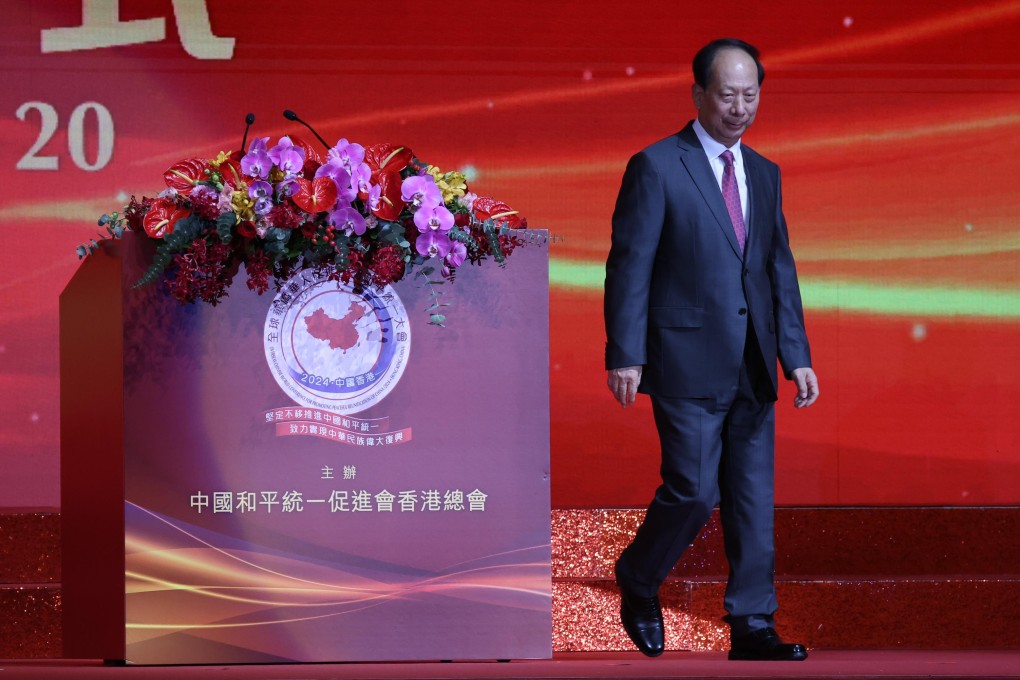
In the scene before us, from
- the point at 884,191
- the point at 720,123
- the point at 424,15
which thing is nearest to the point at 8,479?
the point at 424,15

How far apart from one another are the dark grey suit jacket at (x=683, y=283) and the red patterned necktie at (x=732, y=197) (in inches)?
0.9

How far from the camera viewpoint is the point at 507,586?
7.66 ft

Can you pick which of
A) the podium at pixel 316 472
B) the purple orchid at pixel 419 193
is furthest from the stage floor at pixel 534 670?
the purple orchid at pixel 419 193

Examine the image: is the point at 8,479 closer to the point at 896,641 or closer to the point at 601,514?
the point at 601,514

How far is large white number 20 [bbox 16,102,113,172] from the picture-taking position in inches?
161

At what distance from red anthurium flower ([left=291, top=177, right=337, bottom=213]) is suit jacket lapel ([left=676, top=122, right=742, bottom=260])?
83 cm

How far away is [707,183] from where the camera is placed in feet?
9.05

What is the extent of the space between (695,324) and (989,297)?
6.09 ft

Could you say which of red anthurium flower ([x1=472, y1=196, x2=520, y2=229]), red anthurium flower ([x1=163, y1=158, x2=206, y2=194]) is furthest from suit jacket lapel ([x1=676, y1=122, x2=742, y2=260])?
red anthurium flower ([x1=163, y1=158, x2=206, y2=194])

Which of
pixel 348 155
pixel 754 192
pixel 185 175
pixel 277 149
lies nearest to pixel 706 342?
pixel 754 192

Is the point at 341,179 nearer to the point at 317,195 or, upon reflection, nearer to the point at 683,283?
the point at 317,195

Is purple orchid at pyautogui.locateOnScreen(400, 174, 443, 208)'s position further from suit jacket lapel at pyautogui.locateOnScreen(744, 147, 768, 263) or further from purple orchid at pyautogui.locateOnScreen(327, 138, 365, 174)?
suit jacket lapel at pyautogui.locateOnScreen(744, 147, 768, 263)

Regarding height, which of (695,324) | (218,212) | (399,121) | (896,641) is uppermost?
(399,121)

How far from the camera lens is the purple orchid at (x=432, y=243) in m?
2.31
